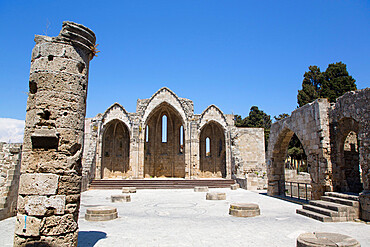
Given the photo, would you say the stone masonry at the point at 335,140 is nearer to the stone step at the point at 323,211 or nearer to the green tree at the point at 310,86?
the stone step at the point at 323,211

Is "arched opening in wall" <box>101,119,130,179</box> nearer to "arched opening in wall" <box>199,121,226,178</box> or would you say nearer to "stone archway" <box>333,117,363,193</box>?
"arched opening in wall" <box>199,121,226,178</box>

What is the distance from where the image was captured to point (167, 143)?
29.1m

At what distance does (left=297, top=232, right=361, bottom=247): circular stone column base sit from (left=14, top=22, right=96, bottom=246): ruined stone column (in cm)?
447

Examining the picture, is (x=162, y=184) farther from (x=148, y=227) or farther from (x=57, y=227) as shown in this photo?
(x=57, y=227)

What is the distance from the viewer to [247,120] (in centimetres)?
5156

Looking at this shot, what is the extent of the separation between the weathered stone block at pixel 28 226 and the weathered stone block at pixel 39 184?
47 cm

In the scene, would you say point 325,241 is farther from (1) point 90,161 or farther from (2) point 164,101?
(2) point 164,101

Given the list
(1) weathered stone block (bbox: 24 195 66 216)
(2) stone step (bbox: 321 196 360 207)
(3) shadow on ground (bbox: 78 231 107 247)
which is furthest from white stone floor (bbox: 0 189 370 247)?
(1) weathered stone block (bbox: 24 195 66 216)

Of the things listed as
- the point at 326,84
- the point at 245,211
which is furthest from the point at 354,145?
the point at 326,84

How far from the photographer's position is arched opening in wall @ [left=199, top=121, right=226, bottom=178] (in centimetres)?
2892

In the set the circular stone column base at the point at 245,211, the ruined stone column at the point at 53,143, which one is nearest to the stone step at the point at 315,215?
the circular stone column base at the point at 245,211

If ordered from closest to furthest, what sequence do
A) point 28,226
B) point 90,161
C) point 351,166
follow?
point 28,226 → point 351,166 → point 90,161

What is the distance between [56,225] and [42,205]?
455mm

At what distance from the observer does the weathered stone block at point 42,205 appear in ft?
16.2
